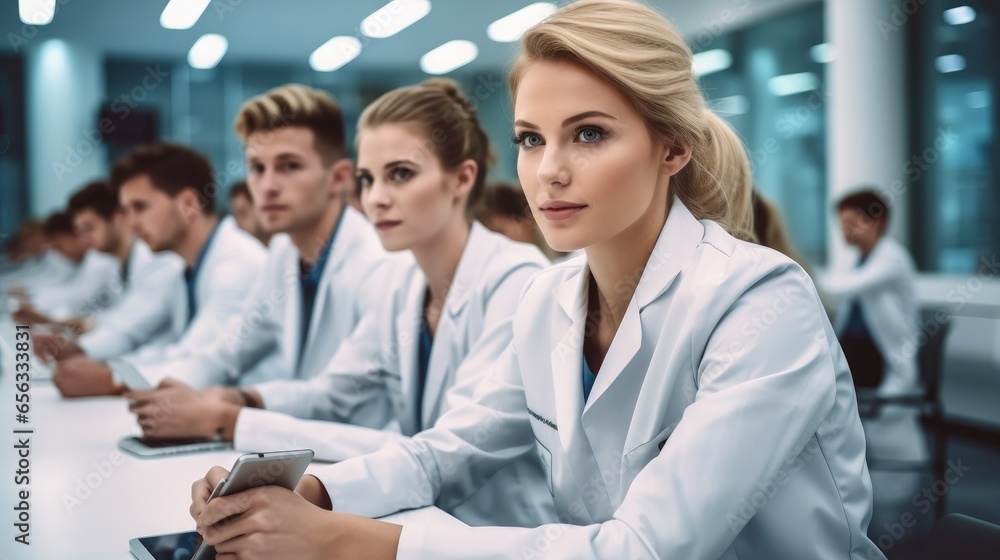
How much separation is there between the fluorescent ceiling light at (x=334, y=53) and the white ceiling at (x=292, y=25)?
0.10 m

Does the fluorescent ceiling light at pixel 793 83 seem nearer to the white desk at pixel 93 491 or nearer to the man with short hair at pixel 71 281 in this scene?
the man with short hair at pixel 71 281

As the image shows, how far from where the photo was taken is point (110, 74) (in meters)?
9.62

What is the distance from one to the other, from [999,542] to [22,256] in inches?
334

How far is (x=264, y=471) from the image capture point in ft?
3.29

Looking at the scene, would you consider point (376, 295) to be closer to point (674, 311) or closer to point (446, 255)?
point (446, 255)

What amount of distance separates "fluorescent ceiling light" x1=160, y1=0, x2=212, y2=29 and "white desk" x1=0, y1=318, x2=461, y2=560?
315 centimetres

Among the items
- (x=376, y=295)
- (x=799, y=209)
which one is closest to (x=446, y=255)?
(x=376, y=295)

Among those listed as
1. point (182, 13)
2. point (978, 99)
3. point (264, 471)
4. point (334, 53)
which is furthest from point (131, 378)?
point (334, 53)

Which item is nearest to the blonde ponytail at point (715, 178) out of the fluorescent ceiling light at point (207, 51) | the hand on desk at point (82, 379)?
the hand on desk at point (82, 379)

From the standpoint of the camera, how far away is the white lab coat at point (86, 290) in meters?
5.58

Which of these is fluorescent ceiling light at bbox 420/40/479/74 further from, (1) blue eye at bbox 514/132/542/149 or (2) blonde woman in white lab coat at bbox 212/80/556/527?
(1) blue eye at bbox 514/132/542/149

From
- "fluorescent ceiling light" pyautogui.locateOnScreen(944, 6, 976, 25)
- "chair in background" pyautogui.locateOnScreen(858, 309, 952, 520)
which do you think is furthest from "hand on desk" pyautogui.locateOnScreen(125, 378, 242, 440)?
"fluorescent ceiling light" pyautogui.locateOnScreen(944, 6, 976, 25)

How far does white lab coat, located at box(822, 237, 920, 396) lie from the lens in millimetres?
4609

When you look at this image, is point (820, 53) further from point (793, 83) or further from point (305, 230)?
point (305, 230)
